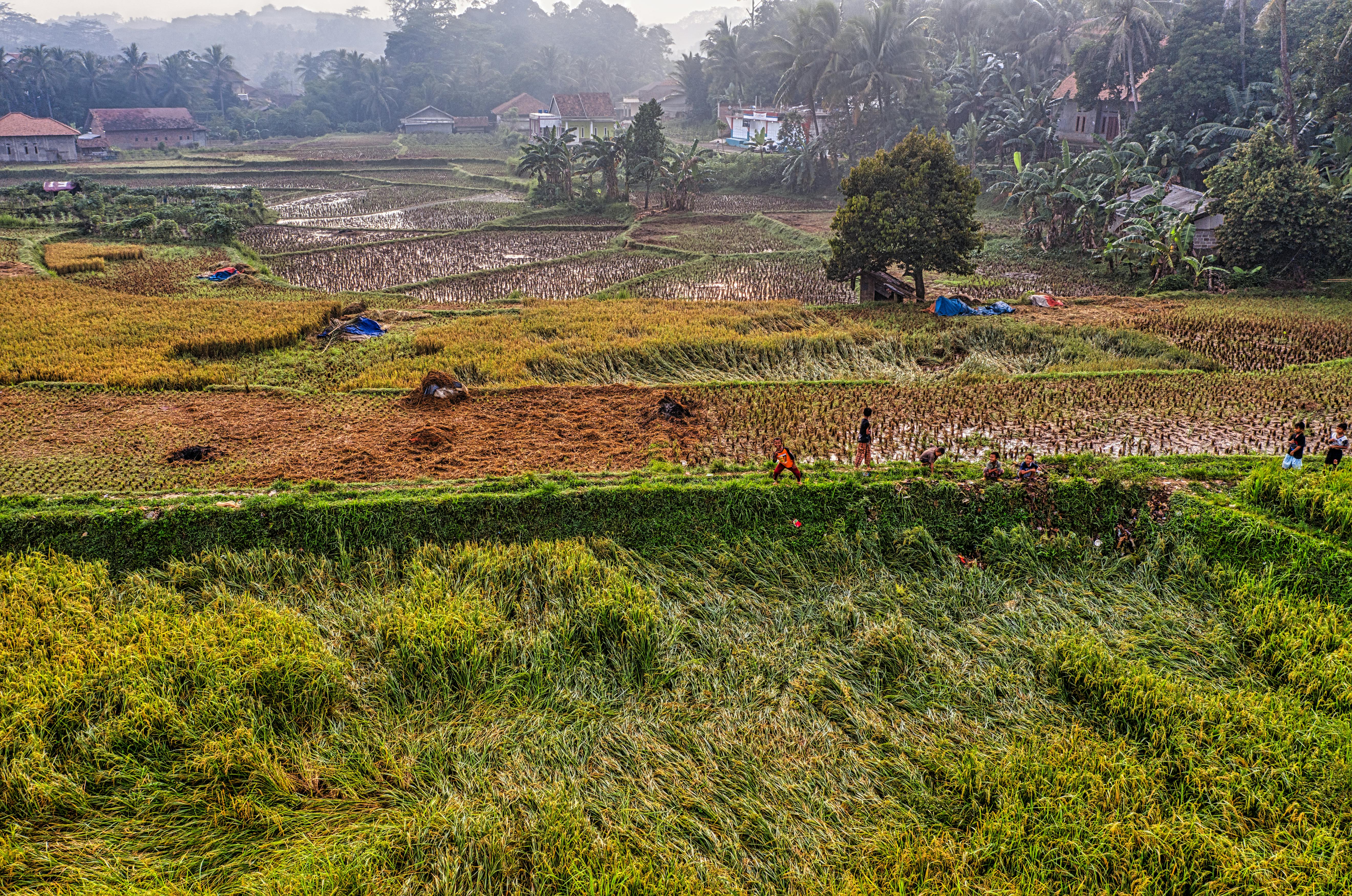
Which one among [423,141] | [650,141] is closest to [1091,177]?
[650,141]

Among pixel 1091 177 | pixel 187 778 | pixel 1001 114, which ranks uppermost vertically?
pixel 1001 114

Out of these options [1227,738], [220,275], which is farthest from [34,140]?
A: [1227,738]

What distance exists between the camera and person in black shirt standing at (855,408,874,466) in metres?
8.96

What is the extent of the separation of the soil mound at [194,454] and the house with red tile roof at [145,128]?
53.4 meters

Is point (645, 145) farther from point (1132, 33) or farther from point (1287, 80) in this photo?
point (1287, 80)

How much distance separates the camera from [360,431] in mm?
10516

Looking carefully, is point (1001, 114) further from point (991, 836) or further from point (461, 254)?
point (991, 836)

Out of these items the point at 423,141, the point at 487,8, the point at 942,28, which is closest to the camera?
the point at 942,28

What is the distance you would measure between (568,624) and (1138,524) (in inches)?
227

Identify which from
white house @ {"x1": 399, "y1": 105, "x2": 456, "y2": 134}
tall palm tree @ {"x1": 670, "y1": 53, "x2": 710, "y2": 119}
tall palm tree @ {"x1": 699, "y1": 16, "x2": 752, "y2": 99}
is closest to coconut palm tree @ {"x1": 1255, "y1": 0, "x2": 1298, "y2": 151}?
tall palm tree @ {"x1": 699, "y1": 16, "x2": 752, "y2": 99}

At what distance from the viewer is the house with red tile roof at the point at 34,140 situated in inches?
1722

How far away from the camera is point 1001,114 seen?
105 ft

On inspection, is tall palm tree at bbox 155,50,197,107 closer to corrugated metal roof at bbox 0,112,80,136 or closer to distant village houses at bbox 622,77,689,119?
corrugated metal roof at bbox 0,112,80,136

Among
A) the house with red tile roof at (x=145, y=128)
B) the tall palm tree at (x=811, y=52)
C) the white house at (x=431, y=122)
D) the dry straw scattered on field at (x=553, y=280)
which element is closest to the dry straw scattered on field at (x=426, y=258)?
the dry straw scattered on field at (x=553, y=280)
